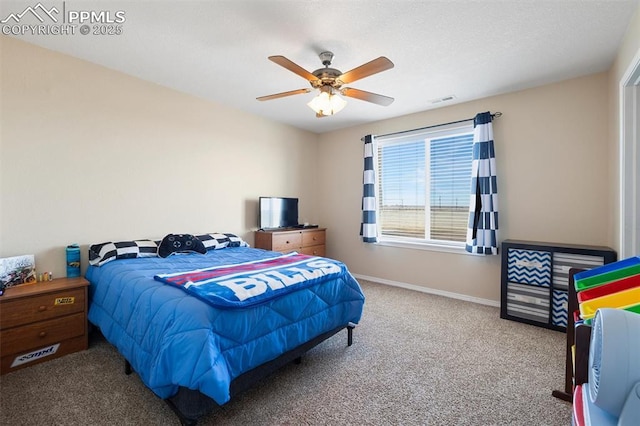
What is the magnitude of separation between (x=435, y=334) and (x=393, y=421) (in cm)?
128

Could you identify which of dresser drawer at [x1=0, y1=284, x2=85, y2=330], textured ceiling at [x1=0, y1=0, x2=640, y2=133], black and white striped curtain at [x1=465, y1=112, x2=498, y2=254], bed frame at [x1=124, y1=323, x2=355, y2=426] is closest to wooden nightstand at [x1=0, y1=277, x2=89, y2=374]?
dresser drawer at [x1=0, y1=284, x2=85, y2=330]

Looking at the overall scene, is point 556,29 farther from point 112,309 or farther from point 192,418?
point 112,309

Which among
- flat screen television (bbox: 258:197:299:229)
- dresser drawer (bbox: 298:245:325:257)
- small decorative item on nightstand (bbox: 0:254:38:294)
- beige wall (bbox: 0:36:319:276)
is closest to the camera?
small decorative item on nightstand (bbox: 0:254:38:294)

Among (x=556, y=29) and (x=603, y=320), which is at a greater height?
(x=556, y=29)

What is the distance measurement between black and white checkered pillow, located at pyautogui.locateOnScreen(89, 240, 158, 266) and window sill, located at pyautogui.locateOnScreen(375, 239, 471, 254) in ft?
10.1

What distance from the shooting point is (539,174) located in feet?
10.2

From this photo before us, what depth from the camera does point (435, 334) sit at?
2.68 m

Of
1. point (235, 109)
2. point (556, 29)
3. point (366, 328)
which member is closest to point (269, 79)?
point (235, 109)

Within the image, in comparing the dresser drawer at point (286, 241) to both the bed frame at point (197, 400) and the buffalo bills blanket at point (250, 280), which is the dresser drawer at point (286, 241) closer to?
the buffalo bills blanket at point (250, 280)

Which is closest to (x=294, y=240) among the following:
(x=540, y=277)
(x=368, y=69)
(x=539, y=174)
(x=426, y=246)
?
(x=426, y=246)

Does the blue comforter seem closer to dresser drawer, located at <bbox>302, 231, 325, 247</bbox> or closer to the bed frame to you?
the bed frame

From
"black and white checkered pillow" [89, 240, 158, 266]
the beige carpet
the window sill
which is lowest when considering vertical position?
the beige carpet

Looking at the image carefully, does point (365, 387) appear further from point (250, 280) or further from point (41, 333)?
point (41, 333)

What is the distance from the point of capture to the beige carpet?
1615 mm
